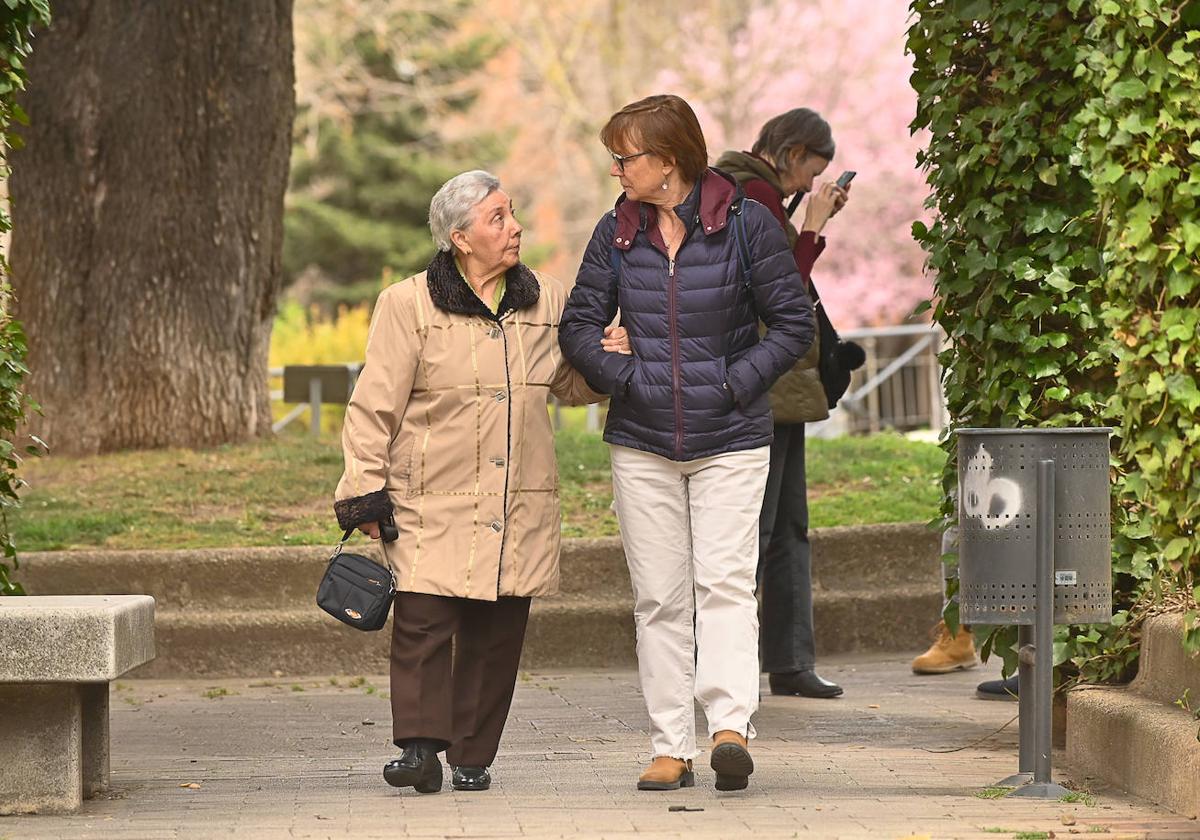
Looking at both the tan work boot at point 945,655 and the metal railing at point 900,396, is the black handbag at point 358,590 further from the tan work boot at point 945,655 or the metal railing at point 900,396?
the metal railing at point 900,396

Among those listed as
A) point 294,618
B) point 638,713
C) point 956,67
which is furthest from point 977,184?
point 294,618

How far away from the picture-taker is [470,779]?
5961 mm

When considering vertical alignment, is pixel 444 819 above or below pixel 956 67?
below

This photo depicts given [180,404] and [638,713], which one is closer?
[638,713]

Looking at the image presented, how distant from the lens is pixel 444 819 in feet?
17.6

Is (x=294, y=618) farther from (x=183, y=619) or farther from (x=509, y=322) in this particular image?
(x=509, y=322)

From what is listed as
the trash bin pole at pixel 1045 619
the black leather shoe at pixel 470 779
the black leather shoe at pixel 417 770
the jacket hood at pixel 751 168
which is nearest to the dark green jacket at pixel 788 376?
the jacket hood at pixel 751 168

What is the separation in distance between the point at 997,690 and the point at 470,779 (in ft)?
9.54

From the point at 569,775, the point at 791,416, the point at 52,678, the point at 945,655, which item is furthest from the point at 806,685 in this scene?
the point at 52,678

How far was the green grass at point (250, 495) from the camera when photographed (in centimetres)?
988

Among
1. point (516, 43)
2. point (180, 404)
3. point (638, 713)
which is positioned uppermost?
point (516, 43)

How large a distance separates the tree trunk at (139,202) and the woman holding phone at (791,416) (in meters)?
5.17

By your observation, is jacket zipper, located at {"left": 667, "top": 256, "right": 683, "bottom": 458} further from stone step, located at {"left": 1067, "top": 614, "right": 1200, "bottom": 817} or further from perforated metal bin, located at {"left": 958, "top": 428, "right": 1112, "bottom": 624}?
stone step, located at {"left": 1067, "top": 614, "right": 1200, "bottom": 817}

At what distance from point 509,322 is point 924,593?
4.27 meters
